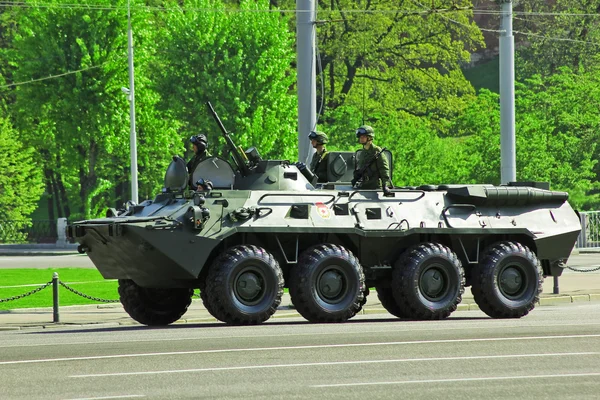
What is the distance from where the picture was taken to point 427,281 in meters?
19.0

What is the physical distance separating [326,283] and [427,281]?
160 cm

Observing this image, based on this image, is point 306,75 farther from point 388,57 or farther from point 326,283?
point 388,57

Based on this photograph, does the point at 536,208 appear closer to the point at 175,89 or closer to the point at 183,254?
the point at 183,254

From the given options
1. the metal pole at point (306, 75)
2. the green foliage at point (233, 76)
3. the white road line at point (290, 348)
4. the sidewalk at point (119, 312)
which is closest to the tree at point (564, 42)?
the green foliage at point (233, 76)

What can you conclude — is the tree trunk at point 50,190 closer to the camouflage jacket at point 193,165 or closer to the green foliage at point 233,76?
the green foliage at point 233,76

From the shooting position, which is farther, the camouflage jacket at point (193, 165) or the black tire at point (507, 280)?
the black tire at point (507, 280)

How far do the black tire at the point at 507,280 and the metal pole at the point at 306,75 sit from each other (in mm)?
4222

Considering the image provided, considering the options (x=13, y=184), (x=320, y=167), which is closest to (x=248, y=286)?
(x=320, y=167)

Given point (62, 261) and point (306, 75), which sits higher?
point (306, 75)

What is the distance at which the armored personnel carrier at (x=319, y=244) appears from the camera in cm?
1762

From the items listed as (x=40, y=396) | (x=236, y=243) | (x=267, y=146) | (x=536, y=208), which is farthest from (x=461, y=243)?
(x=267, y=146)

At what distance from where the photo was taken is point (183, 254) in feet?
57.4

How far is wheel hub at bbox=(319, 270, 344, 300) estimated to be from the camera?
59.9 ft

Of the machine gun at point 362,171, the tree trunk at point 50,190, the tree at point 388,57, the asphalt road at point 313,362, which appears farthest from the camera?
the tree trunk at point 50,190
